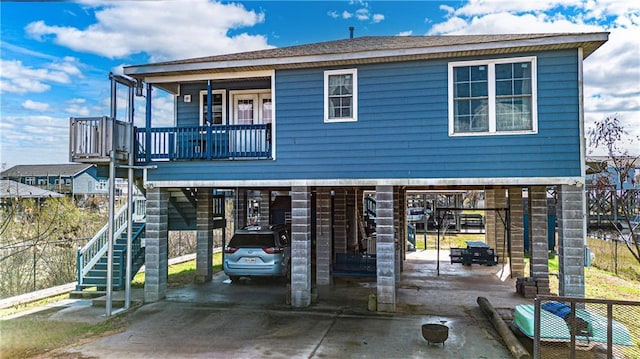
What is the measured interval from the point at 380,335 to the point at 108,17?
419 inches

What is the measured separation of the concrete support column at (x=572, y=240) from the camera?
24.8ft

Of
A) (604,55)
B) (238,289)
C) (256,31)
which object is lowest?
(238,289)

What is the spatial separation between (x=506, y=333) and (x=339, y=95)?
530 cm

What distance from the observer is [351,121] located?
8.60 meters

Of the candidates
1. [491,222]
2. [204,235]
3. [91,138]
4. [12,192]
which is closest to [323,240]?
[204,235]

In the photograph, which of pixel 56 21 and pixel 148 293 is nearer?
pixel 148 293

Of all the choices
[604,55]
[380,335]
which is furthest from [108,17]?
[604,55]

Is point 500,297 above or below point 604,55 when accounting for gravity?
below

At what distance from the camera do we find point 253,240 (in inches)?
421

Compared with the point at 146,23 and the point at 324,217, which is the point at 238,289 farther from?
the point at 146,23

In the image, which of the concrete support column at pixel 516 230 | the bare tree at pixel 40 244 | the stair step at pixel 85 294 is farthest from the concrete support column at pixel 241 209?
the concrete support column at pixel 516 230

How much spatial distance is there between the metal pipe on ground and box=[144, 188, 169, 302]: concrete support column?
6.93 m

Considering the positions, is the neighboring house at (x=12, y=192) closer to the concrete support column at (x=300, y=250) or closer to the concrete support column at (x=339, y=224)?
the concrete support column at (x=300, y=250)

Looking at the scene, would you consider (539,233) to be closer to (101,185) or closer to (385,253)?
(385,253)
